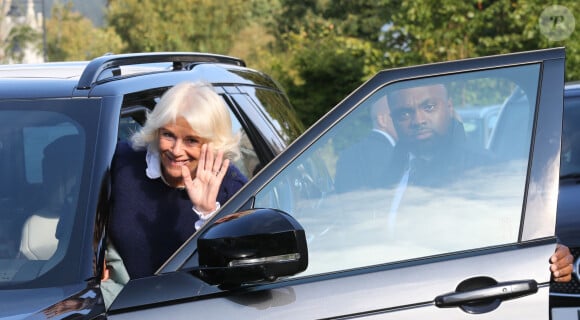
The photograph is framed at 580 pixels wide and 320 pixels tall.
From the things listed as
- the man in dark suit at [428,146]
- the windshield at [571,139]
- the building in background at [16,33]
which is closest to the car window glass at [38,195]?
the man in dark suit at [428,146]

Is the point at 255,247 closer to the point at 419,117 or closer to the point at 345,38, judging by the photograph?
the point at 419,117

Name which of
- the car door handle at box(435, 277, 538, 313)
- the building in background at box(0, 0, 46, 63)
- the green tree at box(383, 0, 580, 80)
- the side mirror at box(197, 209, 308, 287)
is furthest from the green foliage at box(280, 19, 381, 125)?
the building in background at box(0, 0, 46, 63)

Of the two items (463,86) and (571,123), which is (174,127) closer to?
(463,86)

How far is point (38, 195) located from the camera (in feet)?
10.6

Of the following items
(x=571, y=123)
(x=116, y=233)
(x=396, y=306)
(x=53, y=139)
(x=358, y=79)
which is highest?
(x=358, y=79)

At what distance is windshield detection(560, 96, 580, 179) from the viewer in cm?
589

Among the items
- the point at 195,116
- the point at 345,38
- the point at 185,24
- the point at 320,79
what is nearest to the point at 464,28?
the point at 345,38

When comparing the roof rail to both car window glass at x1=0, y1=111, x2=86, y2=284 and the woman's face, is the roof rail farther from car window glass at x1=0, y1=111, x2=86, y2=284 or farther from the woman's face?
the woman's face

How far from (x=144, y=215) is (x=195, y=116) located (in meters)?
0.35

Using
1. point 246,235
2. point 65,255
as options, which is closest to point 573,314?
point 246,235

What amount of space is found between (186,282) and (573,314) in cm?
138

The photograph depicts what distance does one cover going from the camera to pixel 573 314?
3.51 metres

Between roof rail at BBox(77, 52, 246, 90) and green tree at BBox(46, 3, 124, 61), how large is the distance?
139ft

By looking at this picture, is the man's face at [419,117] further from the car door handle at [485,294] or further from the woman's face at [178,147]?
the woman's face at [178,147]
